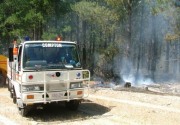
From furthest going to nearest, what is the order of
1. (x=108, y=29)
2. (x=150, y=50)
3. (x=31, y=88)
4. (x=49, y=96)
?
(x=150, y=50), (x=108, y=29), (x=49, y=96), (x=31, y=88)

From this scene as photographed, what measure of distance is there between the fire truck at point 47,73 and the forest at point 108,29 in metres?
0.81

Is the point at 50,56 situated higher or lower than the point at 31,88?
higher

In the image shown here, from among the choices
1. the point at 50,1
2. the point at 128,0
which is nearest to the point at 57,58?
the point at 50,1

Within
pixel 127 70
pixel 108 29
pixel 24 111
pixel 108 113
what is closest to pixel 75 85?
pixel 108 113

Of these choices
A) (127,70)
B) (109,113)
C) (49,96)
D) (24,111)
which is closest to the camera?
(49,96)

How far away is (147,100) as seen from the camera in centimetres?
1369

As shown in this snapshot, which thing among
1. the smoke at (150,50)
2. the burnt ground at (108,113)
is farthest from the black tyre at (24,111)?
the smoke at (150,50)

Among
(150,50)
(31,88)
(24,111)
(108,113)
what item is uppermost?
(150,50)

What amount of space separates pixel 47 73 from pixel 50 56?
36.3 inches

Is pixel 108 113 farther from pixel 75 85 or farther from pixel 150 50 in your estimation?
pixel 150 50

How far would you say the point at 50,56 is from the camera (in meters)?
11.2

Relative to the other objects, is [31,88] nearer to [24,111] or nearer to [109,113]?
[24,111]

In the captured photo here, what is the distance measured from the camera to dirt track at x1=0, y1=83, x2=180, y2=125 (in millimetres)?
10328

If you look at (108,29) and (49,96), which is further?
(108,29)
